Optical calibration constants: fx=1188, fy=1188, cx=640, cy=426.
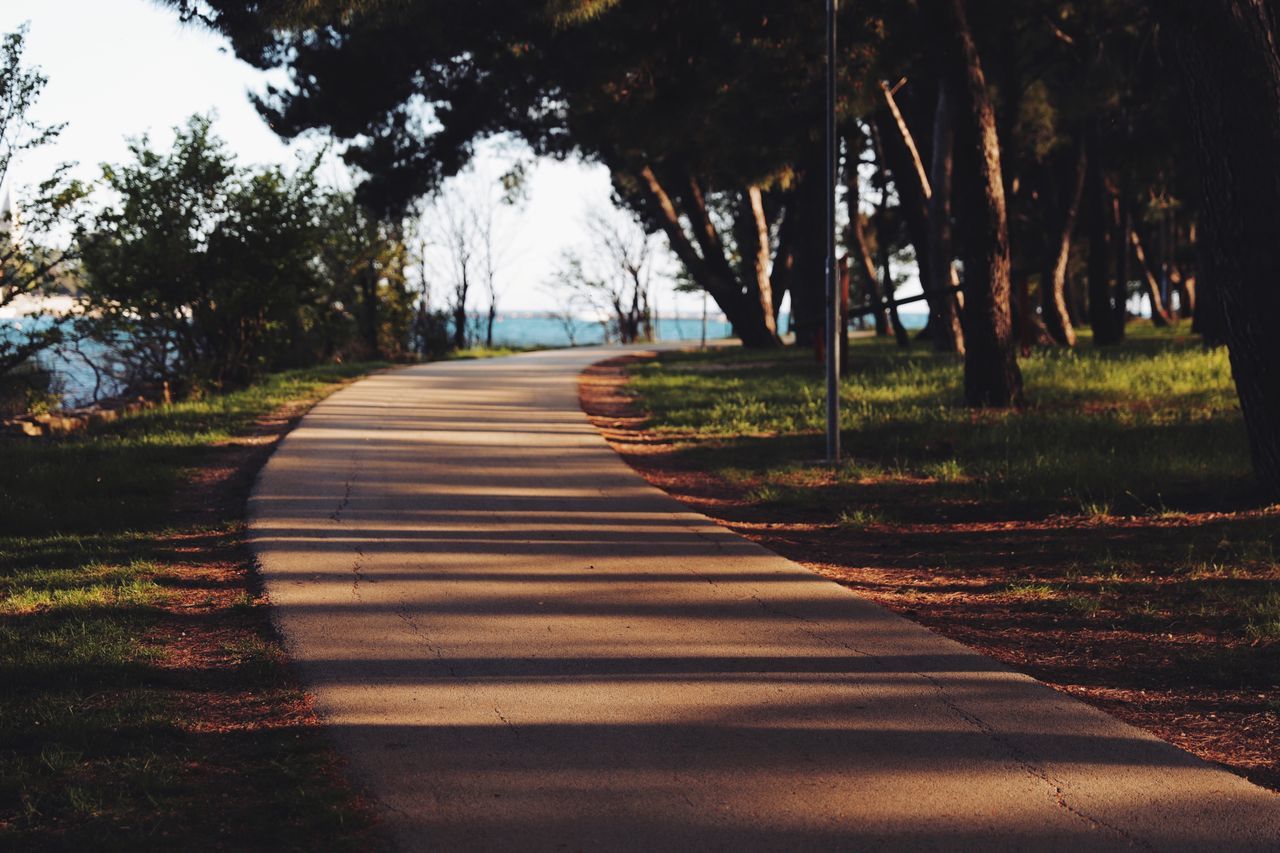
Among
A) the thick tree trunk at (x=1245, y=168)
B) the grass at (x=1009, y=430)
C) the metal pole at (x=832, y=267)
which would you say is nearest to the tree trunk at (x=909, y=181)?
the grass at (x=1009, y=430)

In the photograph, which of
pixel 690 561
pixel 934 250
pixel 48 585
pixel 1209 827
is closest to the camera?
pixel 1209 827

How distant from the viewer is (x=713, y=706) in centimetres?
449

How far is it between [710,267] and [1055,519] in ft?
70.7

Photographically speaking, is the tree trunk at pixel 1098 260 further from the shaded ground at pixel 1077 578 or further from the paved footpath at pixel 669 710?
the paved footpath at pixel 669 710

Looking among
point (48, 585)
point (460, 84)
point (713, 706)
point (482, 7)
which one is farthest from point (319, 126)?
point (713, 706)

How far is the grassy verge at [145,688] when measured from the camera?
3439 mm

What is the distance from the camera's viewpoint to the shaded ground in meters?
4.76

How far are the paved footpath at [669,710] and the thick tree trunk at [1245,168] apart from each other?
3.56 m

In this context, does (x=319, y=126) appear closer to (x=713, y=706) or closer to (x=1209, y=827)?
(x=713, y=706)

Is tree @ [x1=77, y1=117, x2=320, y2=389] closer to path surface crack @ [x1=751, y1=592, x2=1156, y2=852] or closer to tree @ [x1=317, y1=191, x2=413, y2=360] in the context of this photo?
tree @ [x1=317, y1=191, x2=413, y2=360]

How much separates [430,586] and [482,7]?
1082 cm

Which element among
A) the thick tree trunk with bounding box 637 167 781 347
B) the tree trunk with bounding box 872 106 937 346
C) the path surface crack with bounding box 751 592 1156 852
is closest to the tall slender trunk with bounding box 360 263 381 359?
the thick tree trunk with bounding box 637 167 781 347

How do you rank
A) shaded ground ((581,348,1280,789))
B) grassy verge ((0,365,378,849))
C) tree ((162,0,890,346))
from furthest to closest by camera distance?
tree ((162,0,890,346)), shaded ground ((581,348,1280,789)), grassy verge ((0,365,378,849))

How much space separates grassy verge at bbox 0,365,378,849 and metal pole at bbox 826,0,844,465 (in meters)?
5.13
